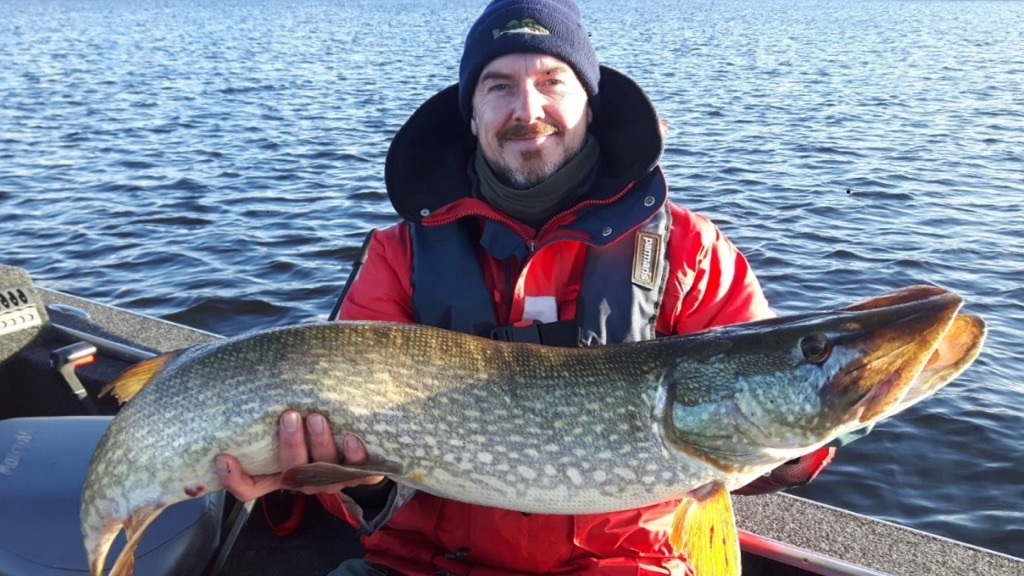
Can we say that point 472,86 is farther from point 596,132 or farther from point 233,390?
point 233,390

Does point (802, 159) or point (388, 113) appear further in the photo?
point (388, 113)

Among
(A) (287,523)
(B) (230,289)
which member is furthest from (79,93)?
(A) (287,523)

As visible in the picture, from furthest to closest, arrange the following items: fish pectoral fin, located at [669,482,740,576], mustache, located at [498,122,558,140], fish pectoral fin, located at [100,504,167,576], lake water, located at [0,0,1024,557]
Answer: lake water, located at [0,0,1024,557] < mustache, located at [498,122,558,140] < fish pectoral fin, located at [100,504,167,576] < fish pectoral fin, located at [669,482,740,576]

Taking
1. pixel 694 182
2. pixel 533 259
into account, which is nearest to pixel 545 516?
pixel 533 259

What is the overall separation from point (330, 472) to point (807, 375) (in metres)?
1.22

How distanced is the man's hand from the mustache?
45.9 inches

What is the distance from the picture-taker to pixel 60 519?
2.59 metres

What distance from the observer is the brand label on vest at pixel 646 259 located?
2562 millimetres

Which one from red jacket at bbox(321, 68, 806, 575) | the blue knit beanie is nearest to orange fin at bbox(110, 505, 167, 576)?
red jacket at bbox(321, 68, 806, 575)

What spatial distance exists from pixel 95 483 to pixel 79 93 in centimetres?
1502

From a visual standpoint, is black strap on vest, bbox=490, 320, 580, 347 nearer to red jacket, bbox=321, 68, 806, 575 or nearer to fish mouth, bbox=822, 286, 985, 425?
red jacket, bbox=321, 68, 806, 575

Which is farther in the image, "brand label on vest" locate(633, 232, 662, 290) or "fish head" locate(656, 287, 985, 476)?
"brand label on vest" locate(633, 232, 662, 290)

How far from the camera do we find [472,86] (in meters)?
2.99

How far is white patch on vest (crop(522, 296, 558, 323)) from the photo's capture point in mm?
2650
